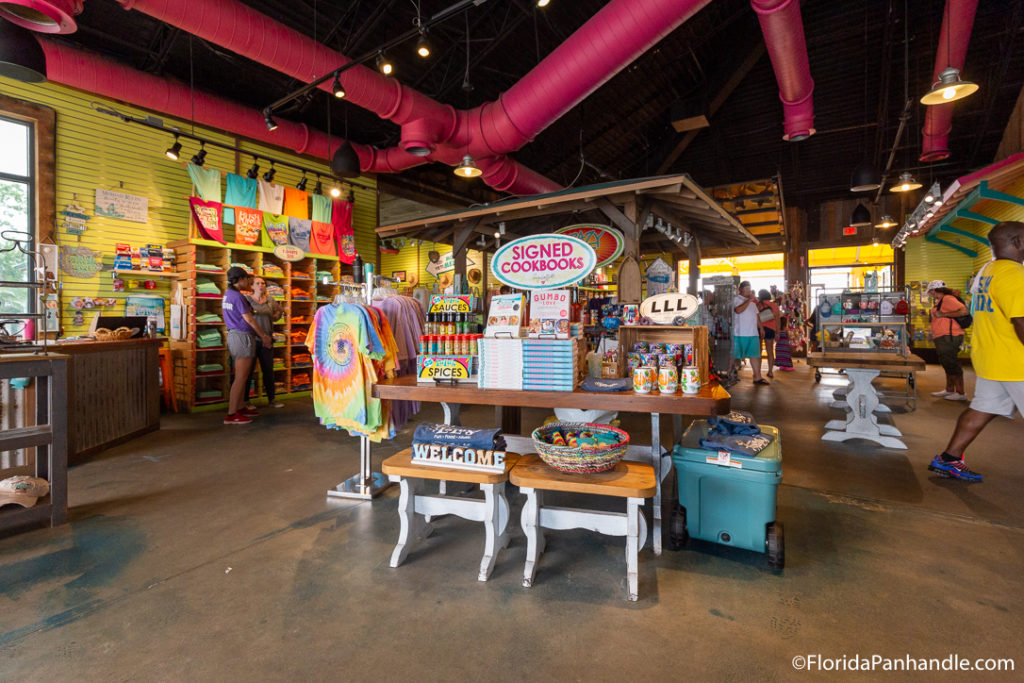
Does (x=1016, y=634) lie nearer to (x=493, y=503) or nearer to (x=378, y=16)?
(x=493, y=503)

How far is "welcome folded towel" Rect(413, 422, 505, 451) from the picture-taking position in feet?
8.02

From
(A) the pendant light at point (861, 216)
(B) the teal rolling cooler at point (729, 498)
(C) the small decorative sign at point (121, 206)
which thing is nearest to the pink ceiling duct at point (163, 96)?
(C) the small decorative sign at point (121, 206)

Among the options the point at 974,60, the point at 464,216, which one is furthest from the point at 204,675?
the point at 974,60

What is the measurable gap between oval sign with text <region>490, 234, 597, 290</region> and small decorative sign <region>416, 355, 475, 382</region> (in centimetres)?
→ 53

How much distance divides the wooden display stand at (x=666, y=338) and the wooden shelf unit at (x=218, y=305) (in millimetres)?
6201

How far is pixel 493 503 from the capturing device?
7.91 ft

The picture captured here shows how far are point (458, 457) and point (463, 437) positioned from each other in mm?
107

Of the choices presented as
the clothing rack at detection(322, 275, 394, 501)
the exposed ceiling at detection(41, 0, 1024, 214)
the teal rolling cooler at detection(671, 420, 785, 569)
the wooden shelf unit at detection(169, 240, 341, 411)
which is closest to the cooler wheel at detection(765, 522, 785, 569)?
the teal rolling cooler at detection(671, 420, 785, 569)

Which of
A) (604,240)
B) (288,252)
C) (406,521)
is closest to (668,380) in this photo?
(406,521)

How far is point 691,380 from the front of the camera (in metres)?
2.33

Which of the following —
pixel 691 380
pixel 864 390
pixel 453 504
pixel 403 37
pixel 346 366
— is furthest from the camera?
pixel 864 390

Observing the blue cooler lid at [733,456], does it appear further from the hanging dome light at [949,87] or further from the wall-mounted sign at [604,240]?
the hanging dome light at [949,87]

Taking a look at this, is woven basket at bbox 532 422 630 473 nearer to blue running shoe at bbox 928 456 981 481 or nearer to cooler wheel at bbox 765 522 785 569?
cooler wheel at bbox 765 522 785 569

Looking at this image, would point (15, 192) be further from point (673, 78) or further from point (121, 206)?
point (673, 78)
